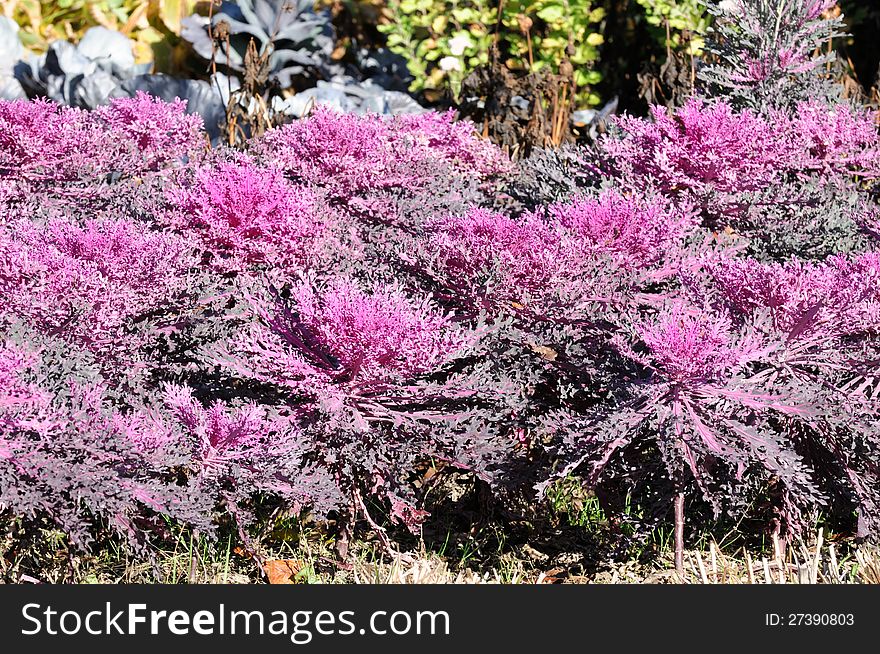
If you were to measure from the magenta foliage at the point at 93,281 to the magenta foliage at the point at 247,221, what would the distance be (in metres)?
0.16

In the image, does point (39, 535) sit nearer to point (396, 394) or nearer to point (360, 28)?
point (396, 394)

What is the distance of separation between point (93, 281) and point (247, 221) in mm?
439

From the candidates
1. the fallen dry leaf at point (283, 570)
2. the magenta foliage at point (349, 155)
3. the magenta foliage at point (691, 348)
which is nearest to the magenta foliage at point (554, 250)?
the magenta foliage at point (691, 348)

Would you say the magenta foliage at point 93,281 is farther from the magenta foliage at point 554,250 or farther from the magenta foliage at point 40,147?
the magenta foliage at point 40,147

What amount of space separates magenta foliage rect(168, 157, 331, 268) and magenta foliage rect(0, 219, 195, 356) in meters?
0.16

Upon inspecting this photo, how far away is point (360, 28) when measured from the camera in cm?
644

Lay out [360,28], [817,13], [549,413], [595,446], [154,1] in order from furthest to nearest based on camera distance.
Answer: [360,28] < [154,1] < [817,13] < [549,413] < [595,446]

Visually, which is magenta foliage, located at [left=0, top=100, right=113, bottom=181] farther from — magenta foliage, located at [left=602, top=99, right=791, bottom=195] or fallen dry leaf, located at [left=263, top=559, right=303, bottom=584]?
magenta foliage, located at [left=602, top=99, right=791, bottom=195]

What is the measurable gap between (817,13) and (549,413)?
2458 mm

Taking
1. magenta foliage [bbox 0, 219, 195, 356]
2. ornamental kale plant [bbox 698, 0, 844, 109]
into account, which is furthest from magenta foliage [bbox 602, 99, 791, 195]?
magenta foliage [bbox 0, 219, 195, 356]

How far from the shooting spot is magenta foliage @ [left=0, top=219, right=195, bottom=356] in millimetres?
2178

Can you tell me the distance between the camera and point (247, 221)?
2.47 m

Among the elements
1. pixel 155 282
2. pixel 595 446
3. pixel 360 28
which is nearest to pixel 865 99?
pixel 360 28

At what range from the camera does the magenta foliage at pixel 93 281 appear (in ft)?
7.14
